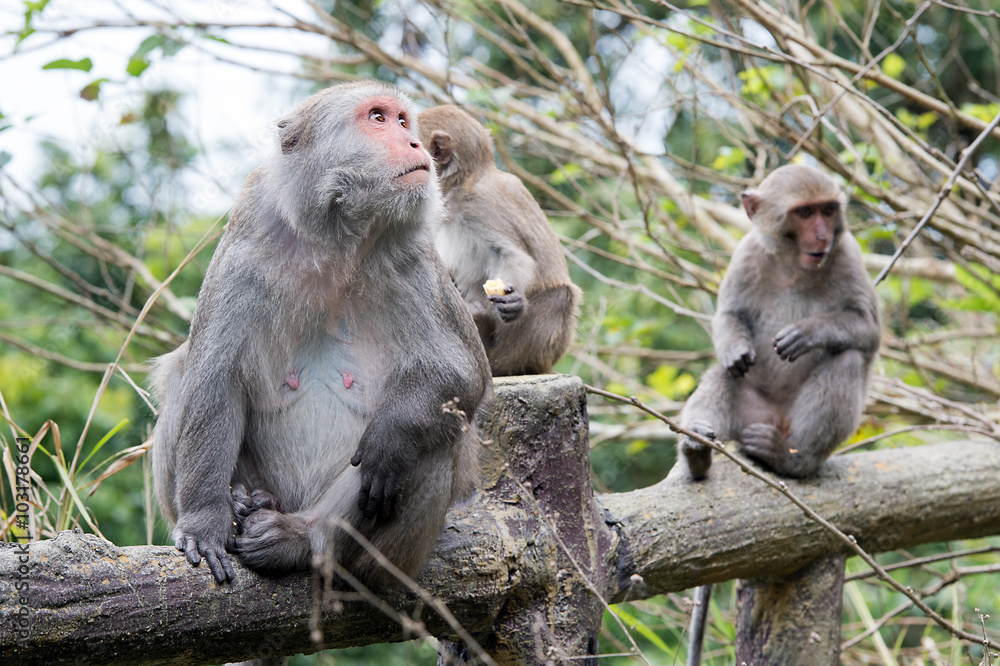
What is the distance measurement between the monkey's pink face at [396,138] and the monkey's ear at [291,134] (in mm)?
247

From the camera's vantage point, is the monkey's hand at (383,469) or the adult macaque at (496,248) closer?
the monkey's hand at (383,469)

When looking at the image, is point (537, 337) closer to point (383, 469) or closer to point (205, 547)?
point (383, 469)

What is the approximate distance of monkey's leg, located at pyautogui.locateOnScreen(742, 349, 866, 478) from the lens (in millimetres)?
4973

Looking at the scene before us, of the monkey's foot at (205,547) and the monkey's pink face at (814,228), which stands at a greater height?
the monkey's pink face at (814,228)

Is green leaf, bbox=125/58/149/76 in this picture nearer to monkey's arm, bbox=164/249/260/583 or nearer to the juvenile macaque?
monkey's arm, bbox=164/249/260/583

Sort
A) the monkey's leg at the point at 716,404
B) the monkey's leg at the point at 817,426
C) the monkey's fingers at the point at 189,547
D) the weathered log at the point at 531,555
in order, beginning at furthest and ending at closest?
the monkey's leg at the point at 716,404
the monkey's leg at the point at 817,426
the monkey's fingers at the point at 189,547
the weathered log at the point at 531,555

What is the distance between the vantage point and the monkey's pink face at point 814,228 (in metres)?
5.21

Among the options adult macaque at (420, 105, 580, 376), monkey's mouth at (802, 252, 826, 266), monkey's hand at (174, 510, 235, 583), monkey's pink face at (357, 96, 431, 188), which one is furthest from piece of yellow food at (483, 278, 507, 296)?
monkey's hand at (174, 510, 235, 583)

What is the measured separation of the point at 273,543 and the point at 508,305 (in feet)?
6.38

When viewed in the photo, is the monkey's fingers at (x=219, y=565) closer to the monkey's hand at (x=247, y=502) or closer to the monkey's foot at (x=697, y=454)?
the monkey's hand at (x=247, y=502)

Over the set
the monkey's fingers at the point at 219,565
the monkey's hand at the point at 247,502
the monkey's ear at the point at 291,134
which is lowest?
the monkey's fingers at the point at 219,565

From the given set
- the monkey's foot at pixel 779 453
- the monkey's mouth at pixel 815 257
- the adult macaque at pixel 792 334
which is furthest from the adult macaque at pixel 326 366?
the monkey's mouth at pixel 815 257

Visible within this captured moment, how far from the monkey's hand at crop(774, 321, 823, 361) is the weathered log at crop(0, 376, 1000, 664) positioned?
0.69 m

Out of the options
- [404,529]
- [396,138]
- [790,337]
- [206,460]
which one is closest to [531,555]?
[404,529]
